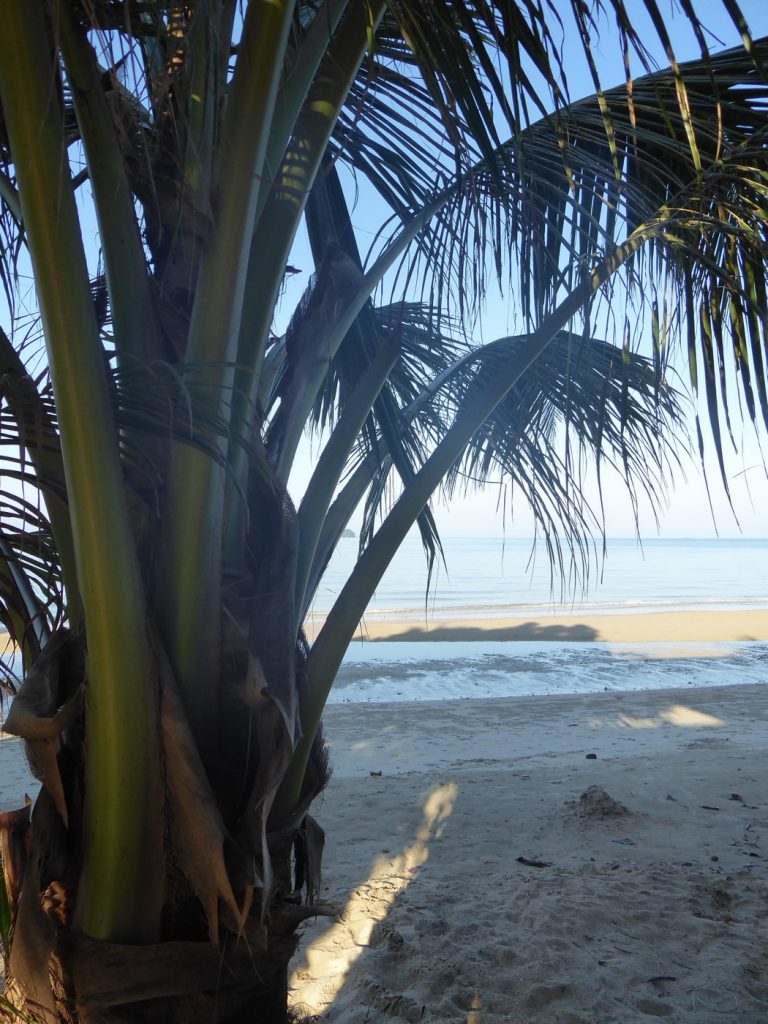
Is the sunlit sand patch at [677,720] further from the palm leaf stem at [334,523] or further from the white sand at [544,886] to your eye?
the palm leaf stem at [334,523]

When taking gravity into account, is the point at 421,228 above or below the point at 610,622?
above

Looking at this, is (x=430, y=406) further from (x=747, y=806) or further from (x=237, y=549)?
(x=747, y=806)

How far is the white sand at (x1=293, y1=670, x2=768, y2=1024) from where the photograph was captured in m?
2.35

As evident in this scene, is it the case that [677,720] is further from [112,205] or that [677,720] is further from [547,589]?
[547,589]

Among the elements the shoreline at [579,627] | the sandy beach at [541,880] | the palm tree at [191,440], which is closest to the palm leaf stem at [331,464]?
the palm tree at [191,440]

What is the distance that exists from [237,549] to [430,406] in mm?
Result: 1481

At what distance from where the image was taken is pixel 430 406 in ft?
9.47

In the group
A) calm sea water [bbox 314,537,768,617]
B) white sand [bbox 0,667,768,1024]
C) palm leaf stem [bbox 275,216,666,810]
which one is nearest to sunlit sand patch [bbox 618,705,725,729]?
white sand [bbox 0,667,768,1024]

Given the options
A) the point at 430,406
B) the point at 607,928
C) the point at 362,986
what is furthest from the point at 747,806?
the point at 430,406

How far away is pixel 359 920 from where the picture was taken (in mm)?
2879

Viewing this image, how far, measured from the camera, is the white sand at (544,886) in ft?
7.72

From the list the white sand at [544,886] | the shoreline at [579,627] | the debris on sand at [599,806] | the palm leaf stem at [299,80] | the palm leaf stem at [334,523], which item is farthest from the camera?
the shoreline at [579,627]

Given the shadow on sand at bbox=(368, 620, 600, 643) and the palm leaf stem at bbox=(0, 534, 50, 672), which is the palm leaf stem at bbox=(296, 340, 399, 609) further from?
the shadow on sand at bbox=(368, 620, 600, 643)

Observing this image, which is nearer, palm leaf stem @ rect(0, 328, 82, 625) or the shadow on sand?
palm leaf stem @ rect(0, 328, 82, 625)
